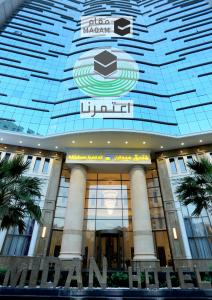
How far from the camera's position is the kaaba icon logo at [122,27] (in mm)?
40969

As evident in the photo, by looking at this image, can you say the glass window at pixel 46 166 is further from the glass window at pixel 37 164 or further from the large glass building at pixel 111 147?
the glass window at pixel 37 164

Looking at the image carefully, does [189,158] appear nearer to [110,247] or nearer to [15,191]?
[110,247]

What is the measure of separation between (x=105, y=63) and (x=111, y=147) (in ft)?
50.9

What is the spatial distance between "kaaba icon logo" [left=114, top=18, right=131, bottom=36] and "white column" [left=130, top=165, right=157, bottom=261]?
31805 millimetres

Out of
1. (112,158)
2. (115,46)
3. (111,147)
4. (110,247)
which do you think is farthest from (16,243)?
(115,46)

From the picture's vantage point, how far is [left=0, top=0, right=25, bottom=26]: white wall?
4149 centimetres

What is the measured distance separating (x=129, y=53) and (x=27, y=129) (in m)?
22.4

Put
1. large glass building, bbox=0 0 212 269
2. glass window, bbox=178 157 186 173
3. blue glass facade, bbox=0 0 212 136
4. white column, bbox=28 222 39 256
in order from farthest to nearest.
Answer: blue glass facade, bbox=0 0 212 136 → glass window, bbox=178 157 186 173 → large glass building, bbox=0 0 212 269 → white column, bbox=28 222 39 256

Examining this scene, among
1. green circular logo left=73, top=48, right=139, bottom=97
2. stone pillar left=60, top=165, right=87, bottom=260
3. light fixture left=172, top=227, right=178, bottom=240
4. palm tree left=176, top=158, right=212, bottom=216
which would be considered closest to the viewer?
palm tree left=176, top=158, right=212, bottom=216

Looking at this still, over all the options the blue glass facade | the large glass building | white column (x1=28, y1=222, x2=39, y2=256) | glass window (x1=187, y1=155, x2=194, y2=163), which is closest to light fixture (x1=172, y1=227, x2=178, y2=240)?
the large glass building

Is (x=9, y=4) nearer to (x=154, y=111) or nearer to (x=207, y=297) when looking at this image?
(x=154, y=111)

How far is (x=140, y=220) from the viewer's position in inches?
800

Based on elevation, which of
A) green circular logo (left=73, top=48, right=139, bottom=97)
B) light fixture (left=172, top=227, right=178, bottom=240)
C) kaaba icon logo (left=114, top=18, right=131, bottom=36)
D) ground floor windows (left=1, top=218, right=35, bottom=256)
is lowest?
ground floor windows (left=1, top=218, right=35, bottom=256)

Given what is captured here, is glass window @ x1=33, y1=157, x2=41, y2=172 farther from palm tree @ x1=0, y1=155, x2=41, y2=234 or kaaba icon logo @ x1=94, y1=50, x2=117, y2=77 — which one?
kaaba icon logo @ x1=94, y1=50, x2=117, y2=77
